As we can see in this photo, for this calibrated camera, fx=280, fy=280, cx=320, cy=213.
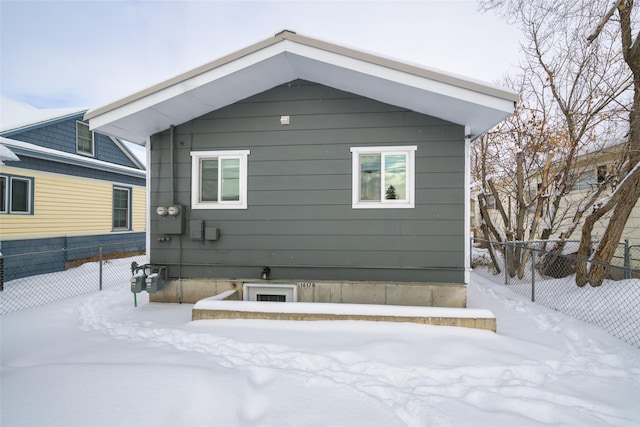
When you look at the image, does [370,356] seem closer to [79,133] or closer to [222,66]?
[222,66]

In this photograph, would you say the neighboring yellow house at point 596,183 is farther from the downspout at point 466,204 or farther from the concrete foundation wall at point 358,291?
the concrete foundation wall at point 358,291

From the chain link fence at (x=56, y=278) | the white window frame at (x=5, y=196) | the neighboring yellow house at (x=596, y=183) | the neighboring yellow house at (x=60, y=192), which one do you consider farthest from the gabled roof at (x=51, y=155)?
the neighboring yellow house at (x=596, y=183)

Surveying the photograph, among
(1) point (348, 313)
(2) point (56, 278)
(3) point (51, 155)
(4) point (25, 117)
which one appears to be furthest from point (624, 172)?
(4) point (25, 117)

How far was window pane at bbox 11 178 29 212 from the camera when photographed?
732cm

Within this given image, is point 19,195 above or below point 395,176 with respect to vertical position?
below

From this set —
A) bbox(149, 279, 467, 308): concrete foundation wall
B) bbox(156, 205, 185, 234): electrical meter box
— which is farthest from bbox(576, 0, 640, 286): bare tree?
bbox(156, 205, 185, 234): electrical meter box

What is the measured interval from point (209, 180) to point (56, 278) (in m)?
6.08

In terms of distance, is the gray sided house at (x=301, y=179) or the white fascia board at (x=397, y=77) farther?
the gray sided house at (x=301, y=179)

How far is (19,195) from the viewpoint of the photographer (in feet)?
24.6

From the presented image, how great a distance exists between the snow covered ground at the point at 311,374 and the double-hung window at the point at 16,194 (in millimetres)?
4965

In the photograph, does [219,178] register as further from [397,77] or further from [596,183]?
[596,183]

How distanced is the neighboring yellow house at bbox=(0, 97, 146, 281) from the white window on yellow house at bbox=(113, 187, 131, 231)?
0.11 ft

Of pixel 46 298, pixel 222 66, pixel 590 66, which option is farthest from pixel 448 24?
pixel 46 298

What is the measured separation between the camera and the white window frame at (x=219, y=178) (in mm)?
4773
